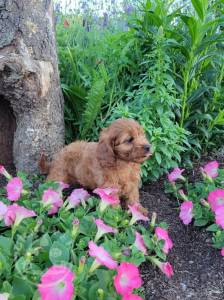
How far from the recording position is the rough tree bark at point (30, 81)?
4.05 meters

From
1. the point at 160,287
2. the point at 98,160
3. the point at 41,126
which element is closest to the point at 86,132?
the point at 41,126

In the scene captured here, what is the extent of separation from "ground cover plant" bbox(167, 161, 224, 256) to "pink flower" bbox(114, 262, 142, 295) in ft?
3.23

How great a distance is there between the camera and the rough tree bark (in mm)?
4051

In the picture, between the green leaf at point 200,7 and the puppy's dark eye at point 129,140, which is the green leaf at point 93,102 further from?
the green leaf at point 200,7

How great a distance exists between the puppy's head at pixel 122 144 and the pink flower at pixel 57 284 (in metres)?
1.81

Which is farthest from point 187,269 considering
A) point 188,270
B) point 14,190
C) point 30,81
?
point 30,81

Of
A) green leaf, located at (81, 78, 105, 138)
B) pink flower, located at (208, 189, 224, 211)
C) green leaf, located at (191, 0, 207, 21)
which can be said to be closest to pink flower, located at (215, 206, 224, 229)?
pink flower, located at (208, 189, 224, 211)

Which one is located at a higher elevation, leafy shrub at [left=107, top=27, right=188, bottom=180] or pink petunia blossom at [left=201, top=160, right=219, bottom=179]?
leafy shrub at [left=107, top=27, right=188, bottom=180]

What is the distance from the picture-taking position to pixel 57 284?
1.94 metres

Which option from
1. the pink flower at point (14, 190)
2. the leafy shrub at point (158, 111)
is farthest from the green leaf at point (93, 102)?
the pink flower at point (14, 190)

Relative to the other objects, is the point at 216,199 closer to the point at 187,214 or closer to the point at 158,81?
the point at 187,214

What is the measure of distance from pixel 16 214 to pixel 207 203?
1658mm

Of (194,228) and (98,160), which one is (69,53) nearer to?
(98,160)

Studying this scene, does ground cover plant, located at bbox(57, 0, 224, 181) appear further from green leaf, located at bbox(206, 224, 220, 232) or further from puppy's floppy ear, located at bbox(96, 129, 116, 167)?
green leaf, located at bbox(206, 224, 220, 232)
